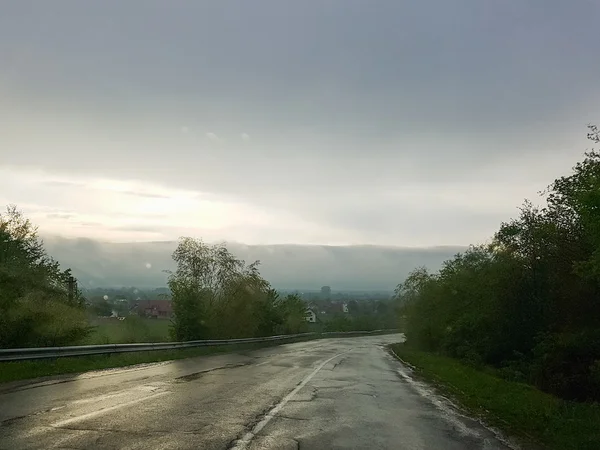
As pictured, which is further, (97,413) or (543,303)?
(543,303)

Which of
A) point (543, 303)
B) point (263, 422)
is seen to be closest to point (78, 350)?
point (263, 422)

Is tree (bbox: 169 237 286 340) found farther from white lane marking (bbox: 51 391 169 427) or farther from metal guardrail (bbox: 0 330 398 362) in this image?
white lane marking (bbox: 51 391 169 427)

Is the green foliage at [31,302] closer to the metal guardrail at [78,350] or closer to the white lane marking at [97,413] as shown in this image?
the metal guardrail at [78,350]

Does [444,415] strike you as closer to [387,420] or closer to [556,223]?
[387,420]

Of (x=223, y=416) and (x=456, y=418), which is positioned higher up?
(x=223, y=416)

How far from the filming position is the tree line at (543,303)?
65.2 ft

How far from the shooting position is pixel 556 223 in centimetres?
2598

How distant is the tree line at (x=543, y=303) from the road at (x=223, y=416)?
7.33m

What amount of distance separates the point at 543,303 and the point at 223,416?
20741 mm

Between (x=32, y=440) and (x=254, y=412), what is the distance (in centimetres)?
435

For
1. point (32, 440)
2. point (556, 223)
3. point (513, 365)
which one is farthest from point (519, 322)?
point (32, 440)

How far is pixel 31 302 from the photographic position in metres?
20.7

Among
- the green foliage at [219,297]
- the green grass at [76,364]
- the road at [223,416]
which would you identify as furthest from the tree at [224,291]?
the road at [223,416]

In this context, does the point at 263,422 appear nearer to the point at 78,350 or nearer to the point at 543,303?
the point at 78,350
